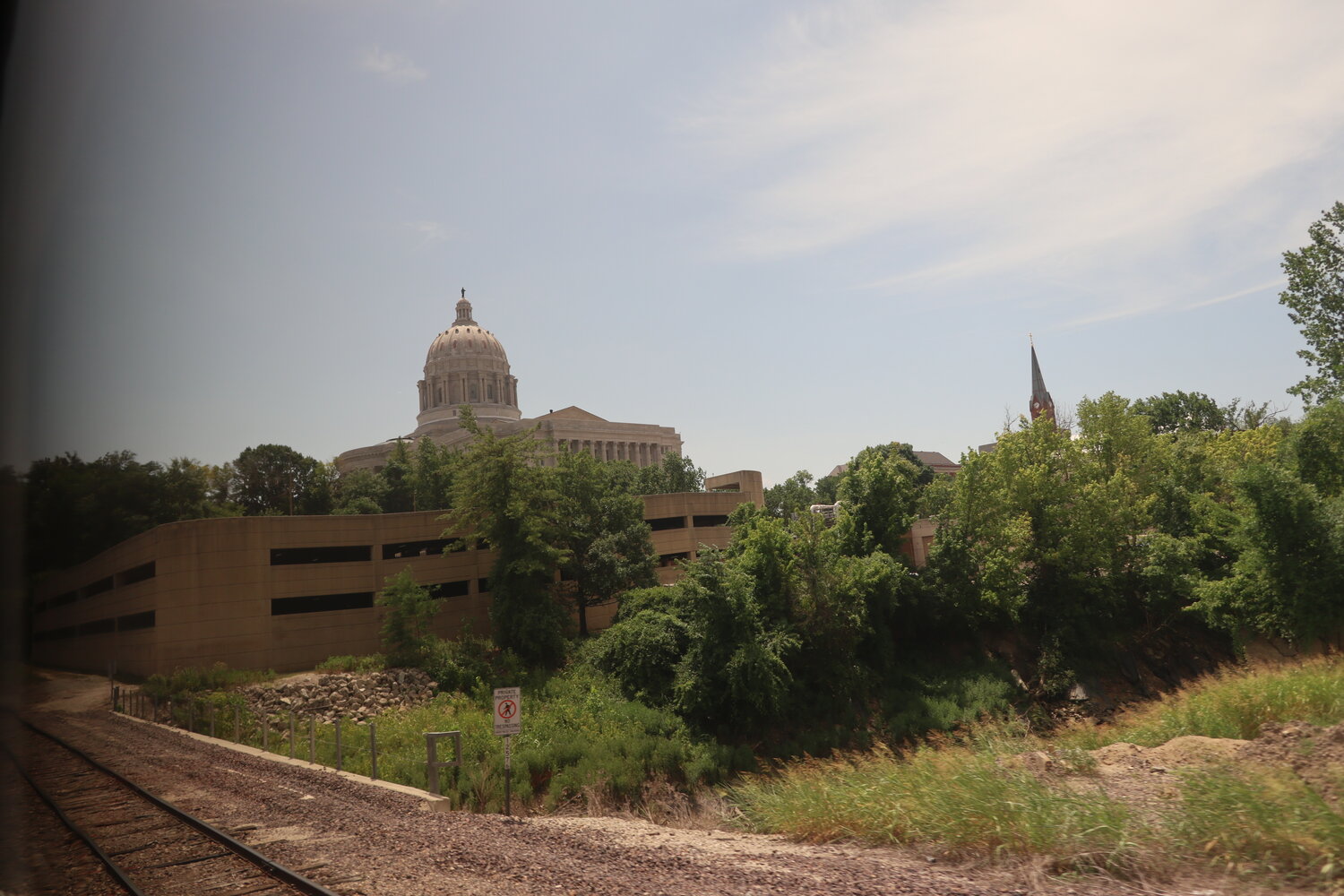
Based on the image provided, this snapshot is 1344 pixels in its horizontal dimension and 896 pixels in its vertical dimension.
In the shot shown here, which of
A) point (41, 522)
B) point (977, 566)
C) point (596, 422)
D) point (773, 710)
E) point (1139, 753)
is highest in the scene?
point (596, 422)

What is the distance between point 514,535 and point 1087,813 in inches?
1231

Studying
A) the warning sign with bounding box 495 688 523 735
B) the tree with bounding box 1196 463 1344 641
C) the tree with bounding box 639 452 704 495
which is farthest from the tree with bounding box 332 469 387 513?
the tree with bounding box 1196 463 1344 641

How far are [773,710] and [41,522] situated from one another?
2289cm

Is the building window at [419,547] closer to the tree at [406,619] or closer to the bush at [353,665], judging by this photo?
the tree at [406,619]

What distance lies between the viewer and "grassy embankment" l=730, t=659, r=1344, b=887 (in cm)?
797

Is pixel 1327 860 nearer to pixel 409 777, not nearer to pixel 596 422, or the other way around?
pixel 409 777

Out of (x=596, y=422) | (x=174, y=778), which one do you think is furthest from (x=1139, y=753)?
(x=596, y=422)

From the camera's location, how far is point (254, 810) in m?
13.8

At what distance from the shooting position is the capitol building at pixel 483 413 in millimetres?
112250

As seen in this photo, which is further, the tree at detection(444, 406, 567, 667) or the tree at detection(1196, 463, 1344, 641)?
the tree at detection(444, 406, 567, 667)

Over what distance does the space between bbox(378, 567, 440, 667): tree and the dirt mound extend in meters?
30.7

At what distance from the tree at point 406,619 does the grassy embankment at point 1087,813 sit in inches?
966

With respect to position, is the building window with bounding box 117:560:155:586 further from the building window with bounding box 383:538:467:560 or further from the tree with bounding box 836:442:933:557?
the tree with bounding box 836:442:933:557

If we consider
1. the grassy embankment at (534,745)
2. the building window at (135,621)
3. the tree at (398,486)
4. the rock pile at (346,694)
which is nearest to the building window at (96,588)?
the building window at (135,621)
